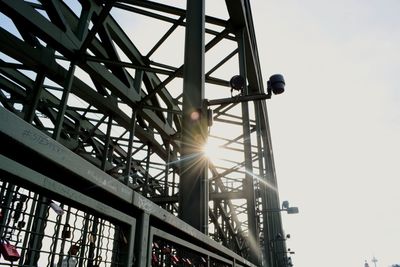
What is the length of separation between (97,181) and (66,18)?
20.9 ft

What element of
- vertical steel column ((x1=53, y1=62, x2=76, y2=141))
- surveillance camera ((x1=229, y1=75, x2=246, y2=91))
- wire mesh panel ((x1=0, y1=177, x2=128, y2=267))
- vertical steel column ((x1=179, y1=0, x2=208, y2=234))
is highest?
vertical steel column ((x1=53, y1=62, x2=76, y2=141))

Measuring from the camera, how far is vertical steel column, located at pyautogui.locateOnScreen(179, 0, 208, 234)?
11.7ft

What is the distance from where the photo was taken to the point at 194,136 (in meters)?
3.82

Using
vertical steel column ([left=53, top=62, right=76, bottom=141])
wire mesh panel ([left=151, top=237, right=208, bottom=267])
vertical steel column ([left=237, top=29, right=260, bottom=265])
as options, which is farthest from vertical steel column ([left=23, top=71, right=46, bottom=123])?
wire mesh panel ([left=151, top=237, right=208, bottom=267])

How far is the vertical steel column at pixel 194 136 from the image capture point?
3.55 meters

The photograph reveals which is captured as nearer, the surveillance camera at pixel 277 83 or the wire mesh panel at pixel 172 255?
the wire mesh panel at pixel 172 255

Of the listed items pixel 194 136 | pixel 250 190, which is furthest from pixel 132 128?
pixel 194 136

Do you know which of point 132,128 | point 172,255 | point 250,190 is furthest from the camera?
point 132,128

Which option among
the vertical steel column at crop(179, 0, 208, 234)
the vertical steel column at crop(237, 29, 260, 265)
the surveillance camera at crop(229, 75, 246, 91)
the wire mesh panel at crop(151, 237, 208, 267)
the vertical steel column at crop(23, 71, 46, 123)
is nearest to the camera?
the wire mesh panel at crop(151, 237, 208, 267)

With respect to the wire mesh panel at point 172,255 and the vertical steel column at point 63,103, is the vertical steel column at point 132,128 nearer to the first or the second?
the vertical steel column at point 63,103

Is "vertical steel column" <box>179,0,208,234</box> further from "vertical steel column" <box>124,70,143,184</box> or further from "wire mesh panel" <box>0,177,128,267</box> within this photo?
"vertical steel column" <box>124,70,143,184</box>

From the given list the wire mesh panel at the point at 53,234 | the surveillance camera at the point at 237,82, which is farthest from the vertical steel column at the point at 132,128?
the wire mesh panel at the point at 53,234

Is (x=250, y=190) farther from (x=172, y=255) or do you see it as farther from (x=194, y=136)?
(x=172, y=255)

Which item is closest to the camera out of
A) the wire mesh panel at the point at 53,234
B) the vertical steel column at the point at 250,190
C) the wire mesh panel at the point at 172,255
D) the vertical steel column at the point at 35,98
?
the wire mesh panel at the point at 53,234
